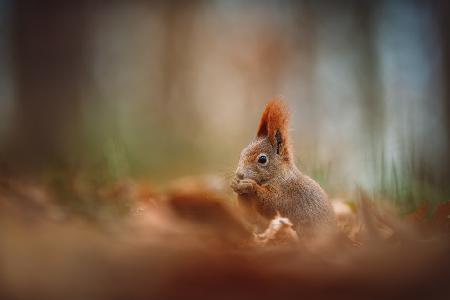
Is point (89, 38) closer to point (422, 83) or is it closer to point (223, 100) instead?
point (223, 100)

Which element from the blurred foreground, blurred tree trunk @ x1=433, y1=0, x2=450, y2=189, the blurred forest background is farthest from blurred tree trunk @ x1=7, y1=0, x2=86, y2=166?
blurred tree trunk @ x1=433, y1=0, x2=450, y2=189

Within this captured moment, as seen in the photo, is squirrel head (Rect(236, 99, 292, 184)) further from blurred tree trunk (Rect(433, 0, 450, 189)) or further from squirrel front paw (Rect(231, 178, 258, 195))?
blurred tree trunk (Rect(433, 0, 450, 189))

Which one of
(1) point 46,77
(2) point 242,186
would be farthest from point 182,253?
(1) point 46,77

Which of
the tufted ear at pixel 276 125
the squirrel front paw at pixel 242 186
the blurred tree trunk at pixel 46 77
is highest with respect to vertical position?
the blurred tree trunk at pixel 46 77

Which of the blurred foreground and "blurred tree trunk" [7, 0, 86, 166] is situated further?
"blurred tree trunk" [7, 0, 86, 166]

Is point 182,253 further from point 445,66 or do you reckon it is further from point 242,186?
point 445,66

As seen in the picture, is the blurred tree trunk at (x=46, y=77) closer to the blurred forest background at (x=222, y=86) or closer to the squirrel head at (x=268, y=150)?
the blurred forest background at (x=222, y=86)

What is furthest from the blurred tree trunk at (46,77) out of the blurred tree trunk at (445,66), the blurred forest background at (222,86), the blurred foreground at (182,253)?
the blurred tree trunk at (445,66)
